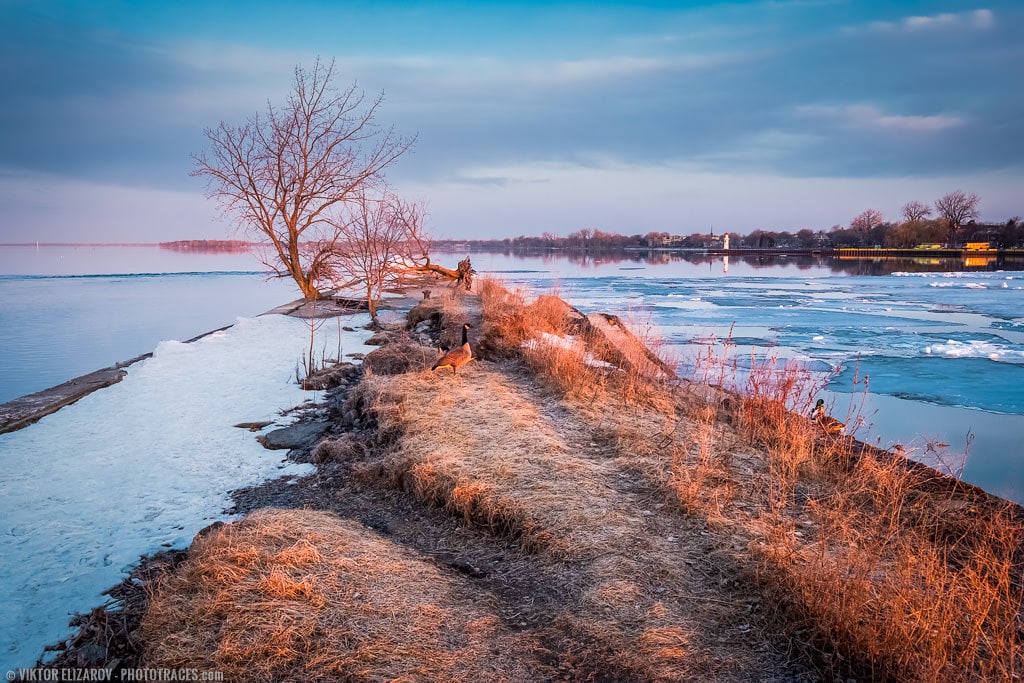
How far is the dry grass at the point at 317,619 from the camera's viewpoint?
2865 millimetres

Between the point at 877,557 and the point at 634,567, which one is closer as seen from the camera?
the point at 877,557

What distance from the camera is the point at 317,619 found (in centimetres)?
314

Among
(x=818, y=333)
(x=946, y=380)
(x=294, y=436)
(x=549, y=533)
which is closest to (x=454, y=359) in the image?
(x=294, y=436)

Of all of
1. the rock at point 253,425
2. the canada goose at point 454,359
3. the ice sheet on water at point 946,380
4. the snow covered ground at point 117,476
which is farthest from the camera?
the ice sheet on water at point 946,380

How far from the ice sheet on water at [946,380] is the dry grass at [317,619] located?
7.04 m

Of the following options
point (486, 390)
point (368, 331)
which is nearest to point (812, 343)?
point (486, 390)

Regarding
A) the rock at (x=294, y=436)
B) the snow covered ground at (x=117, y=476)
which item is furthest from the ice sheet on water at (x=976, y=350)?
the snow covered ground at (x=117, y=476)

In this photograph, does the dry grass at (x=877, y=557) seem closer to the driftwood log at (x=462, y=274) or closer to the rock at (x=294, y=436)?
the rock at (x=294, y=436)

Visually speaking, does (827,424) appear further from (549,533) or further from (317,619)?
(317,619)

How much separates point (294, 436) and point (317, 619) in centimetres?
409

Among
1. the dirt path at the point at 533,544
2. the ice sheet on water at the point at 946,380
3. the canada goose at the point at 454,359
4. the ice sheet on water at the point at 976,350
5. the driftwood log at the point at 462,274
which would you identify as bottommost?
the dirt path at the point at 533,544

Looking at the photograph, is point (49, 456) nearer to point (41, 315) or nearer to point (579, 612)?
point (579, 612)

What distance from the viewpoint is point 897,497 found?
4.52 metres

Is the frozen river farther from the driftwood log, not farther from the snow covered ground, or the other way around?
the driftwood log
